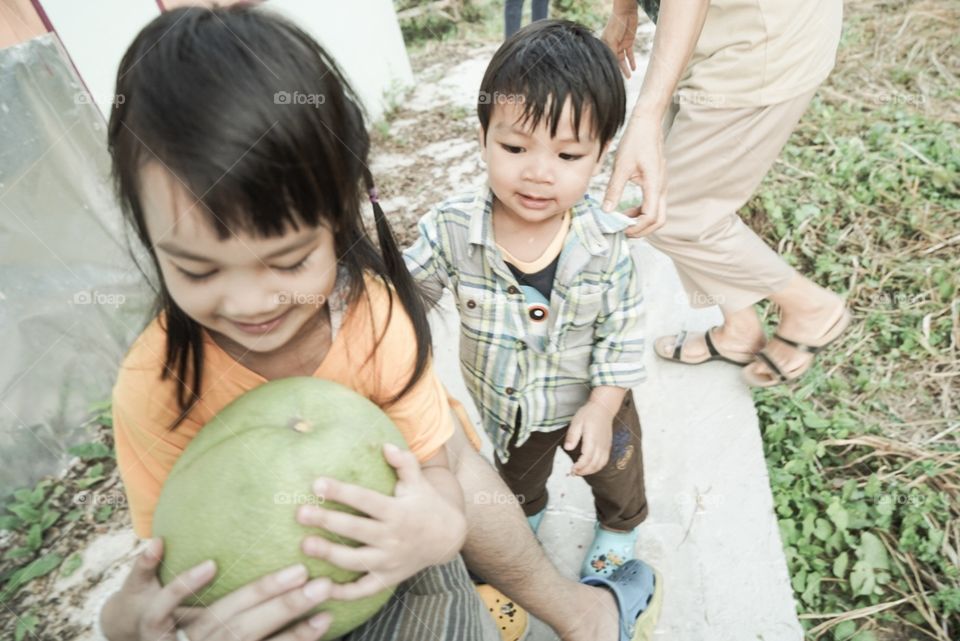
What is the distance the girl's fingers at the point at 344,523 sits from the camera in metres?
1.08

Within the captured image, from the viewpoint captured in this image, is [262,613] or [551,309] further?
[551,309]

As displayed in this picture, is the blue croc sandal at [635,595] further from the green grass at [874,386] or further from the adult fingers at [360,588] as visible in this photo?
the adult fingers at [360,588]

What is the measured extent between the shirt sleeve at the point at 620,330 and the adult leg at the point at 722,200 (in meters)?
0.72

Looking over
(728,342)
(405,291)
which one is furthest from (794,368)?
(405,291)

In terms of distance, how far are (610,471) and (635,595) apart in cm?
38

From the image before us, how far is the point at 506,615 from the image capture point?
2.03 meters

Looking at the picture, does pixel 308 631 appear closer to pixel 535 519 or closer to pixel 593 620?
pixel 593 620

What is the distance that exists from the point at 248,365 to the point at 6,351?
5.71 ft

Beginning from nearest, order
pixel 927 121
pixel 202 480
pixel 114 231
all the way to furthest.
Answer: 1. pixel 202 480
2. pixel 114 231
3. pixel 927 121

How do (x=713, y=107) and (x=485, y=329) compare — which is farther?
(x=713, y=107)

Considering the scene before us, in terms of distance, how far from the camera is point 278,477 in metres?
1.10

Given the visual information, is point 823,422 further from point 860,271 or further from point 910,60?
point 910,60

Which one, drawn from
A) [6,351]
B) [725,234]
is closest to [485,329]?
[725,234]

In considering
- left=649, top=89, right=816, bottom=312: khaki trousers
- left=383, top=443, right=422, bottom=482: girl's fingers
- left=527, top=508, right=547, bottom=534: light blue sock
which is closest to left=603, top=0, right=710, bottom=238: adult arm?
left=649, top=89, right=816, bottom=312: khaki trousers
